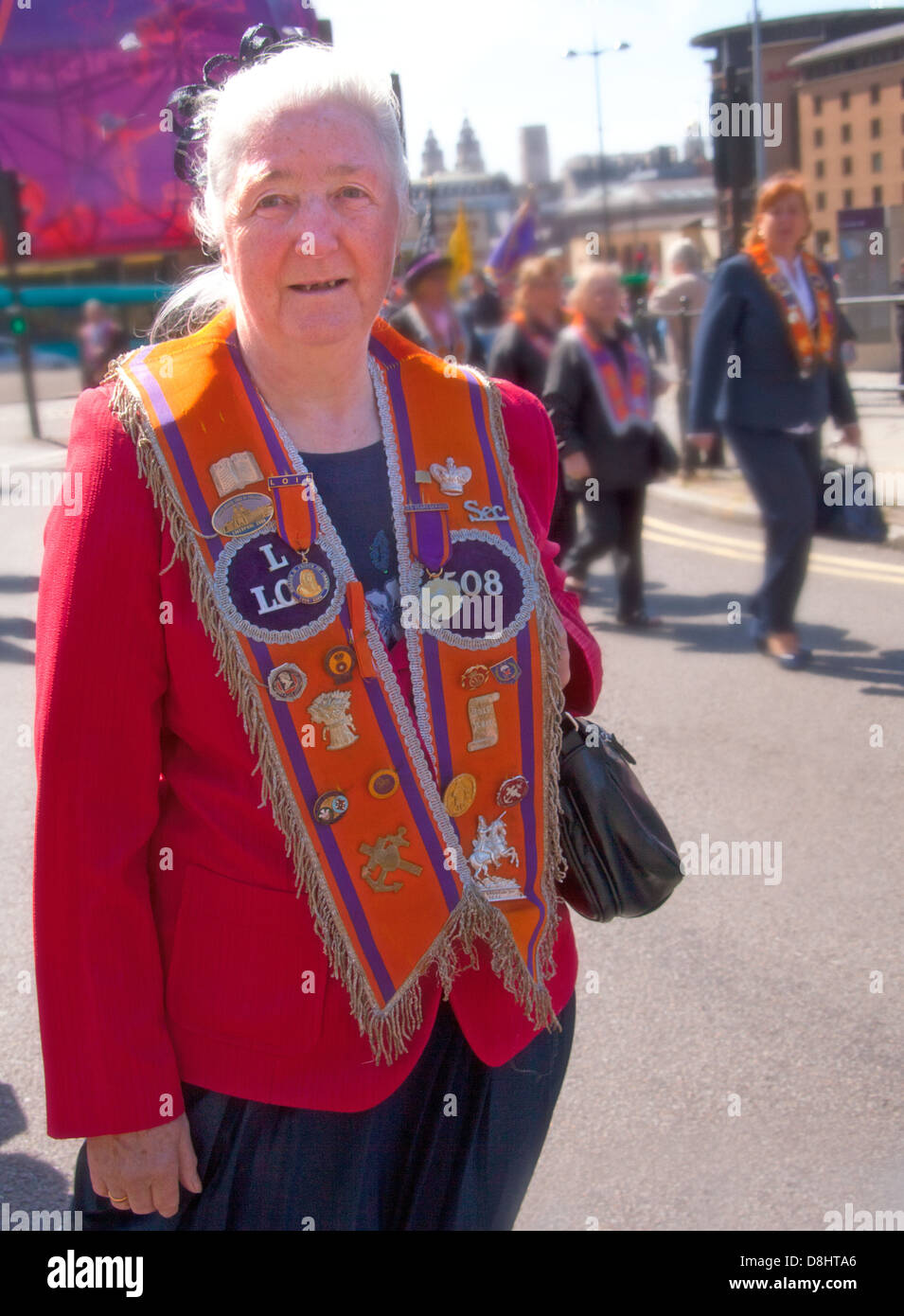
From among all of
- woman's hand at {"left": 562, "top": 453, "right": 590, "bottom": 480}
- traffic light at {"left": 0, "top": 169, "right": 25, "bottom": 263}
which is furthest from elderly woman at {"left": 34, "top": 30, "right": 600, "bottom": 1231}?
traffic light at {"left": 0, "top": 169, "right": 25, "bottom": 263}

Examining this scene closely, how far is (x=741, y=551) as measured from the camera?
9.20m

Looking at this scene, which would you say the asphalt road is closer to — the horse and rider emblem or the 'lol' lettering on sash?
the horse and rider emblem

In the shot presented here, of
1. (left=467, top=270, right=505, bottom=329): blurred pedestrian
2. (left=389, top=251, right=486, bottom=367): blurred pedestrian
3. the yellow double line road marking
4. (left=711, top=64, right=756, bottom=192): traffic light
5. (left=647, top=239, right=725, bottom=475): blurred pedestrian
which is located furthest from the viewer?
(left=467, top=270, right=505, bottom=329): blurred pedestrian

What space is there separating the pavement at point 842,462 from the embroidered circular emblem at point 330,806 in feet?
24.4

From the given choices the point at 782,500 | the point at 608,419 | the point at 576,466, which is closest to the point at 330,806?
the point at 782,500

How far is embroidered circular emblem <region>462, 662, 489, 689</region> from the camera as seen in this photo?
166 cm

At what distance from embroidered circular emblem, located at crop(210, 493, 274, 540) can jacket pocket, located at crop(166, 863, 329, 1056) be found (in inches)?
14.8

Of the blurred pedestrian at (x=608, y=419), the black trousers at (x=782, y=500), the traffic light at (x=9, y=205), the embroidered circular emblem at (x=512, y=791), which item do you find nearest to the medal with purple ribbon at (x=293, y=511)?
the embroidered circular emblem at (x=512, y=791)

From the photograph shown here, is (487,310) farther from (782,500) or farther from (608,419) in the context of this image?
(782,500)

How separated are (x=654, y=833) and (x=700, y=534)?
8.23 m

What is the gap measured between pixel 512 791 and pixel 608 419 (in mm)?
5612

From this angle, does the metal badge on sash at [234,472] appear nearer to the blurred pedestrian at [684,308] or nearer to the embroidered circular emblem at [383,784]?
the embroidered circular emblem at [383,784]
